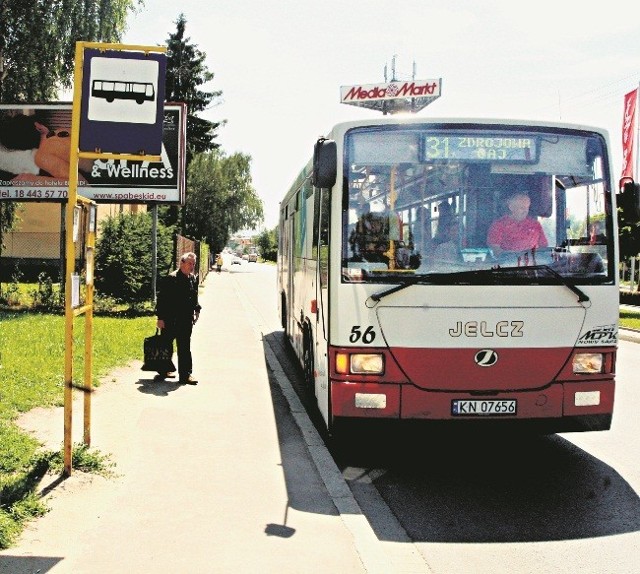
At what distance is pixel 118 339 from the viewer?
13570 millimetres

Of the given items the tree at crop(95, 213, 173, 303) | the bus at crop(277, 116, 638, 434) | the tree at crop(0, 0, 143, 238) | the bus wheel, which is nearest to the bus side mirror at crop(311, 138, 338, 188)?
the bus at crop(277, 116, 638, 434)

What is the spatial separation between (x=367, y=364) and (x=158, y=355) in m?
4.84

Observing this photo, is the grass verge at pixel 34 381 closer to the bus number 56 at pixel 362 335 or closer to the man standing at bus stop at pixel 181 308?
the man standing at bus stop at pixel 181 308

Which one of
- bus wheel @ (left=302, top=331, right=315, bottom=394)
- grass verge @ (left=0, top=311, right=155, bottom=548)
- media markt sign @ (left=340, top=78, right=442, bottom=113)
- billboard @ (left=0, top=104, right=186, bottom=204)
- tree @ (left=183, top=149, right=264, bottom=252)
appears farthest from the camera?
media markt sign @ (left=340, top=78, right=442, bottom=113)

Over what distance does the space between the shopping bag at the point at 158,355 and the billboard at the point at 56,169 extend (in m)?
10.5

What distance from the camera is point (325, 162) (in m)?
6.04

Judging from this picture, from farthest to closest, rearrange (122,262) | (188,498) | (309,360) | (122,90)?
1. (122,262)
2. (309,360)
3. (122,90)
4. (188,498)

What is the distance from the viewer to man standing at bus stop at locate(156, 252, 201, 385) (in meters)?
9.83

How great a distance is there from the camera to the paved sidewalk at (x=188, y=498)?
4137 mm

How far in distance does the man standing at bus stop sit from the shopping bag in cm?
19

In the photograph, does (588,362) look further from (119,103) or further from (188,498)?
(119,103)

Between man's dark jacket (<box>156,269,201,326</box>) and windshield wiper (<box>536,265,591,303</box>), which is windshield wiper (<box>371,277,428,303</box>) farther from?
man's dark jacket (<box>156,269,201,326</box>)

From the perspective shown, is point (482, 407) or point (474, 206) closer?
point (482, 407)

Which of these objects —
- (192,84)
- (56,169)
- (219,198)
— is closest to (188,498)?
(56,169)
